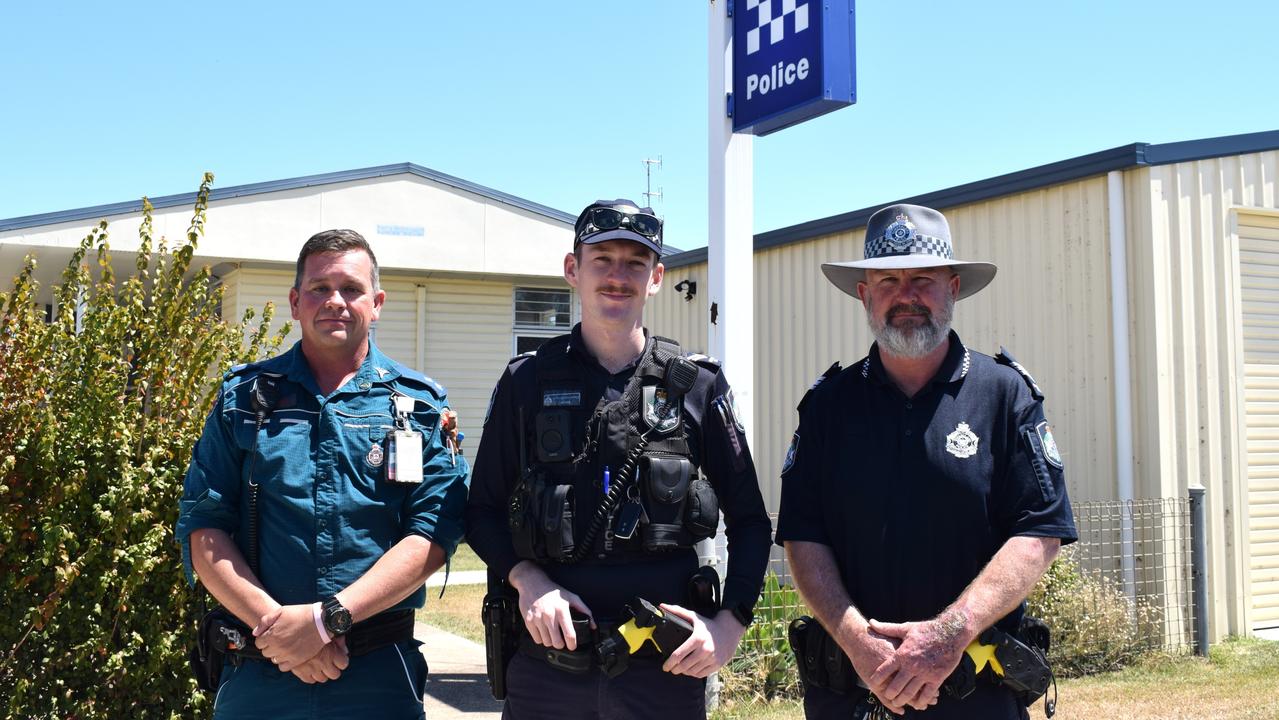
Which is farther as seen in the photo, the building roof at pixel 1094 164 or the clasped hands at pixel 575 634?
the building roof at pixel 1094 164

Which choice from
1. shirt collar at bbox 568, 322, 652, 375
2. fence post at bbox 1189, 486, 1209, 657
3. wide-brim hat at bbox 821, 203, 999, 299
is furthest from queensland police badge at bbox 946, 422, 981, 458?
fence post at bbox 1189, 486, 1209, 657

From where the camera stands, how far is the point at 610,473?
3.14m

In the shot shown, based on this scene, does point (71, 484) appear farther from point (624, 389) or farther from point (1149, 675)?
point (1149, 675)

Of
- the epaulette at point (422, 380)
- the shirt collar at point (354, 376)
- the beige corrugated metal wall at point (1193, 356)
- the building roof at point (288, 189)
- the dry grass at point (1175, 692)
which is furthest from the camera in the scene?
the building roof at point (288, 189)

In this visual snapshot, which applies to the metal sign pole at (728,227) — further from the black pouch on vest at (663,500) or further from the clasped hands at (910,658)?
the clasped hands at (910,658)

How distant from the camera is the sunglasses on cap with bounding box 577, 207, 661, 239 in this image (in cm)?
322

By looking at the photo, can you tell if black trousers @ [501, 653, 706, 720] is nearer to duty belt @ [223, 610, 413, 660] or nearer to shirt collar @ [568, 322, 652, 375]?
duty belt @ [223, 610, 413, 660]

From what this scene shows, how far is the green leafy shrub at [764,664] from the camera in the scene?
671cm

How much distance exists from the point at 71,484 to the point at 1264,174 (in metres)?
8.89

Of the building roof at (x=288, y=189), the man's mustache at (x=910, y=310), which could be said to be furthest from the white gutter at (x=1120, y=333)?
the building roof at (x=288, y=189)

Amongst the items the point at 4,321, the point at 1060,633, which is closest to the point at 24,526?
the point at 4,321

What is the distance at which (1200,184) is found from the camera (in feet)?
28.2

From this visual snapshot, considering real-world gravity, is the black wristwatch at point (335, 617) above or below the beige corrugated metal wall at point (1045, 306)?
below

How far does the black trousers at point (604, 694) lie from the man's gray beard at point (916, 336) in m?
1.14
